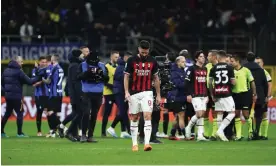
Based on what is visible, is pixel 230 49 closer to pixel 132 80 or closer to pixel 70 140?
pixel 70 140

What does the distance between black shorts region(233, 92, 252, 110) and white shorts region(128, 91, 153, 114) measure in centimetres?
483

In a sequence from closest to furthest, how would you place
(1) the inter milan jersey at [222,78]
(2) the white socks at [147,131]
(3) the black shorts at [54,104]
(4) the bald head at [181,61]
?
(2) the white socks at [147,131], (1) the inter milan jersey at [222,78], (4) the bald head at [181,61], (3) the black shorts at [54,104]


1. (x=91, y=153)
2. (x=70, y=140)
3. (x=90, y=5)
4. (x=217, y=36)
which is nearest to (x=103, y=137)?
(x=70, y=140)

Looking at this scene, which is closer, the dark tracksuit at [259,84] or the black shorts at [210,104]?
the black shorts at [210,104]

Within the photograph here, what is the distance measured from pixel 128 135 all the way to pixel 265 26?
1362cm

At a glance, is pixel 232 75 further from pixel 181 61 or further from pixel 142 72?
pixel 142 72

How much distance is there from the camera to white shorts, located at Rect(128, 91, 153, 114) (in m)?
19.1

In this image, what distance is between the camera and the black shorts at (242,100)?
77.1 ft

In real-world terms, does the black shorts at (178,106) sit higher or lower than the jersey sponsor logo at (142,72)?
lower

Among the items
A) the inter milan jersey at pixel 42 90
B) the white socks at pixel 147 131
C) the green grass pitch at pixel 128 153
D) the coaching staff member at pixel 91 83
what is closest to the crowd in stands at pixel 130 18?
the inter milan jersey at pixel 42 90

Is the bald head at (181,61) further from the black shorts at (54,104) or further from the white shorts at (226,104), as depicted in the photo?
the black shorts at (54,104)

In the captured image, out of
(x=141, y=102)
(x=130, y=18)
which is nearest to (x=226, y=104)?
(x=141, y=102)

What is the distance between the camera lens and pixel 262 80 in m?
24.4

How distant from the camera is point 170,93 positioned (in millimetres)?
23953
